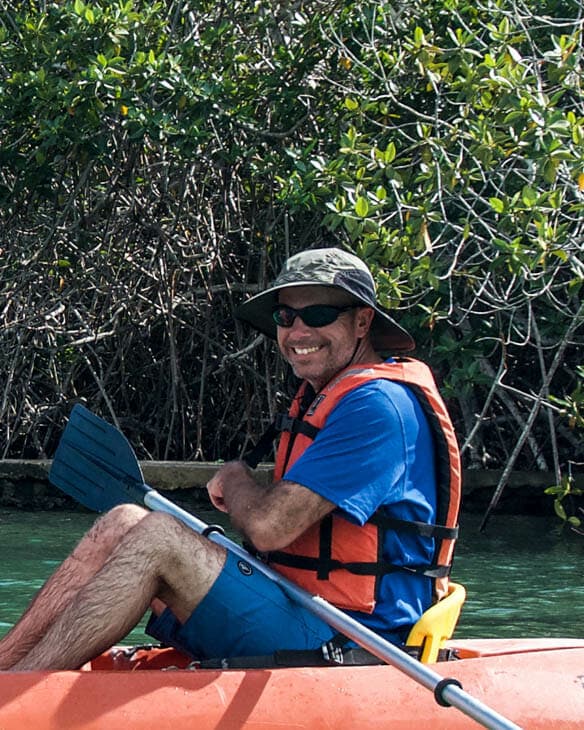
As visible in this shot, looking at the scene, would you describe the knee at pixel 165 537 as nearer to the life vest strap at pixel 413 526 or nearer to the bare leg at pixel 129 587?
the bare leg at pixel 129 587

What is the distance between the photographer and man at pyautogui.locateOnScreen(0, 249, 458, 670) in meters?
3.45

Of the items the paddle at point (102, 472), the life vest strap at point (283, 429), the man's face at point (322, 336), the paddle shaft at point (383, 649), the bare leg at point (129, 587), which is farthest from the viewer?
the paddle at point (102, 472)

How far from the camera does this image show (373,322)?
3922 millimetres


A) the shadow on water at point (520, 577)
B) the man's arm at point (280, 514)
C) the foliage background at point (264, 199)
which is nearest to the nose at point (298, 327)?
the man's arm at point (280, 514)

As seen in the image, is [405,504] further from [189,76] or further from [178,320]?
[178,320]

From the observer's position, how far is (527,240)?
22.4 feet

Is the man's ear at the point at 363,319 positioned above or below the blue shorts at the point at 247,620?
above

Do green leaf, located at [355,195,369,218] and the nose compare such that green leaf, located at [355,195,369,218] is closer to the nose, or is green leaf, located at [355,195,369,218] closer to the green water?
the green water

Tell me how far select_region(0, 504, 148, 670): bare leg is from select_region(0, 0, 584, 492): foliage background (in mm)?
2776

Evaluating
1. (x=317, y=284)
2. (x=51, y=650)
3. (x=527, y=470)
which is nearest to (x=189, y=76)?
(x=527, y=470)

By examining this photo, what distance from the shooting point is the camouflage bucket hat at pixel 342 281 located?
3.78 metres

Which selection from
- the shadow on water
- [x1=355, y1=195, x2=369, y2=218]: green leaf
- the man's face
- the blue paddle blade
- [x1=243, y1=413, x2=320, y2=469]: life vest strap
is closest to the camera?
[x1=243, y1=413, x2=320, y2=469]: life vest strap

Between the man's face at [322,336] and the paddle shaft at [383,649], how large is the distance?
54cm

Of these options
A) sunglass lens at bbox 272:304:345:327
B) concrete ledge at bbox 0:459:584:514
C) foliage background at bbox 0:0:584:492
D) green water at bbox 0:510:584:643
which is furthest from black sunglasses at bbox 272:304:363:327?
concrete ledge at bbox 0:459:584:514
